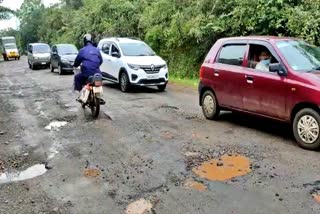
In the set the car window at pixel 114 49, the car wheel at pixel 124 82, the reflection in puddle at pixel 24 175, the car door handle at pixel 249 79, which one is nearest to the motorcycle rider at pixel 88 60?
the car door handle at pixel 249 79

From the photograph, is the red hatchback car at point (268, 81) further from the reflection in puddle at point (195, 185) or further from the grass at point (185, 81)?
the grass at point (185, 81)

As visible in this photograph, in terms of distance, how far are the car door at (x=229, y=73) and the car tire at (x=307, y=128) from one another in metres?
1.54

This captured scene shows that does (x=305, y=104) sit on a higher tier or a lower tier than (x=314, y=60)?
lower

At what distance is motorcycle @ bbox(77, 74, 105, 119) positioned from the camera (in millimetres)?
10281

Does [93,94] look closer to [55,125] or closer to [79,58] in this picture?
[79,58]

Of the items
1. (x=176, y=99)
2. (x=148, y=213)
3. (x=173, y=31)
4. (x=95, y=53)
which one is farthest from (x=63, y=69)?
(x=148, y=213)

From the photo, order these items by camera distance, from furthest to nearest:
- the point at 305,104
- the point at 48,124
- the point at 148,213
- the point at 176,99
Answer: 1. the point at 176,99
2. the point at 48,124
3. the point at 305,104
4. the point at 148,213

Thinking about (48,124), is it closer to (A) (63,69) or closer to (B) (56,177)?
(B) (56,177)

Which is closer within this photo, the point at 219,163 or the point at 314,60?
the point at 219,163

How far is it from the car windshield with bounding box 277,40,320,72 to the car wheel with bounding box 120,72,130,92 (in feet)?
25.5

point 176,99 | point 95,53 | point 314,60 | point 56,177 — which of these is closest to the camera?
point 56,177

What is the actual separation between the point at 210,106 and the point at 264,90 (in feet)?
6.47

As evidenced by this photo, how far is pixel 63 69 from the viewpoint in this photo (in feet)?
78.9

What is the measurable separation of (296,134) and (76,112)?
6.03 metres
